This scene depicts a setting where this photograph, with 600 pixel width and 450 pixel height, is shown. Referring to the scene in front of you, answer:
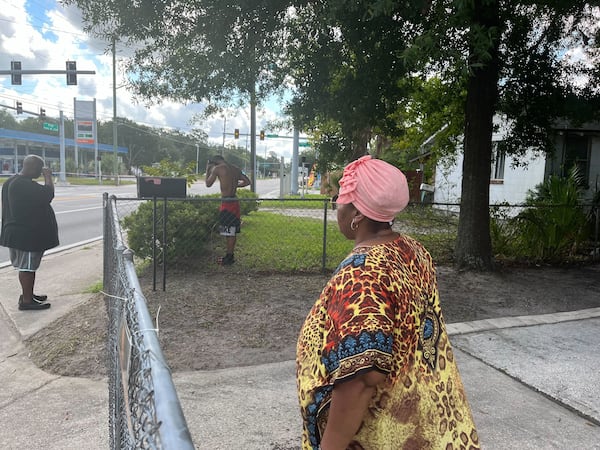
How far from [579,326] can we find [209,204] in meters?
5.39

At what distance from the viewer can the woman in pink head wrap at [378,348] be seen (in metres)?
1.28

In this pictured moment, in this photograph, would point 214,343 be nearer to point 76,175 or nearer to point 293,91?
point 293,91

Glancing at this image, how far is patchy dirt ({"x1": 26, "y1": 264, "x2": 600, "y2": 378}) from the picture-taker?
429 cm

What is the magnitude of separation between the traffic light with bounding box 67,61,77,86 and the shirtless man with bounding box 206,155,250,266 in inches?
714

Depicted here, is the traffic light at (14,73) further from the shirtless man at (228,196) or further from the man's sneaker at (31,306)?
the man's sneaker at (31,306)

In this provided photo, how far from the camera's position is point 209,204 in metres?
7.55

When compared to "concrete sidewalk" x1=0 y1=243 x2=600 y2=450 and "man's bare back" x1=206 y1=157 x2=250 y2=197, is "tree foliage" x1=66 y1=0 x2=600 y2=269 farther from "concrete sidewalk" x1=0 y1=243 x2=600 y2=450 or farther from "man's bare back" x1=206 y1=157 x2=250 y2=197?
"concrete sidewalk" x1=0 y1=243 x2=600 y2=450

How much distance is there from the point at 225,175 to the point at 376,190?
20.8 ft

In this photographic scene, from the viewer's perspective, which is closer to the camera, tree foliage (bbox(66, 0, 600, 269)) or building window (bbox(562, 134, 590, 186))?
tree foliage (bbox(66, 0, 600, 269))

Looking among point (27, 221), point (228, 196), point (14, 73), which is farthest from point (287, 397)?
point (14, 73)

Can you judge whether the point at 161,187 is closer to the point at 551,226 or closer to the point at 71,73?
the point at 551,226

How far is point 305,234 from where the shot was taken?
8578 millimetres

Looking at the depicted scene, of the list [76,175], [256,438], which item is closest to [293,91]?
[256,438]

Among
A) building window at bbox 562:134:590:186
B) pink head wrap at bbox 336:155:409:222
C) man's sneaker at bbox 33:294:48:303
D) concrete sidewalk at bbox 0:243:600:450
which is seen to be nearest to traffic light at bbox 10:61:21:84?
man's sneaker at bbox 33:294:48:303
